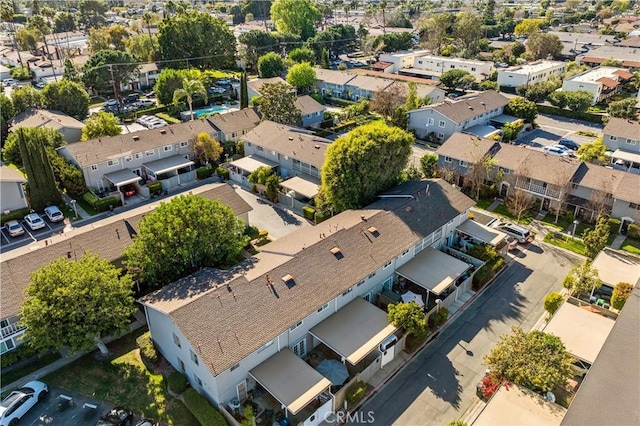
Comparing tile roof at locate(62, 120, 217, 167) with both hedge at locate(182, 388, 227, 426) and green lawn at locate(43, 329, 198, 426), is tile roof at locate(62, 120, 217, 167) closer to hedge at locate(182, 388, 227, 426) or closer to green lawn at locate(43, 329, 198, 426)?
green lawn at locate(43, 329, 198, 426)

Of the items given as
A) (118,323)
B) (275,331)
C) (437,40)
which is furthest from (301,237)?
(437,40)

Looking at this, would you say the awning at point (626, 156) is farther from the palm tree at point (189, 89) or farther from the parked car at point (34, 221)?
the parked car at point (34, 221)

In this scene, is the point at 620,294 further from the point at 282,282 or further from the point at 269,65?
the point at 269,65

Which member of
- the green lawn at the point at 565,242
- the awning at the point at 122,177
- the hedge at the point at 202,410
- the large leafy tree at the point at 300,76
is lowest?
the green lawn at the point at 565,242

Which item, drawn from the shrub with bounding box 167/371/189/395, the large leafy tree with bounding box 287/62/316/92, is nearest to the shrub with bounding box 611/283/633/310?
the shrub with bounding box 167/371/189/395

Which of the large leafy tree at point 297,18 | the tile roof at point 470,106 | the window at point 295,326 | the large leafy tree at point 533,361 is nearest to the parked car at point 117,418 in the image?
the window at point 295,326

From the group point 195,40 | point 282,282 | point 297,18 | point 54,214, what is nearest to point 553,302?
point 282,282

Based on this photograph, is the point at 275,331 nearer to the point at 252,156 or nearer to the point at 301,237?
the point at 301,237
